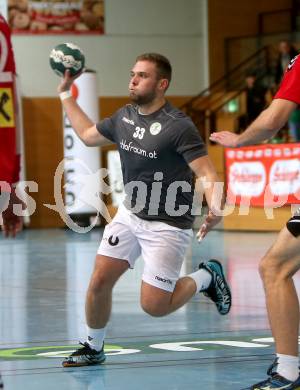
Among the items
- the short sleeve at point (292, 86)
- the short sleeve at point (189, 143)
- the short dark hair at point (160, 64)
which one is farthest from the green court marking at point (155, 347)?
the short sleeve at point (292, 86)

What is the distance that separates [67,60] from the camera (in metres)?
6.98

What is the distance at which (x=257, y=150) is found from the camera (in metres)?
18.1

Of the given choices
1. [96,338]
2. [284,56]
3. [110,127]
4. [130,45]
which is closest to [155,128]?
[110,127]

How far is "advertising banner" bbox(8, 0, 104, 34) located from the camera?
885 inches

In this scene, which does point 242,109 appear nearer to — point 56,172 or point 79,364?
point 56,172

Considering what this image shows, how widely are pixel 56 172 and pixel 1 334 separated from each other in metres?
15.2

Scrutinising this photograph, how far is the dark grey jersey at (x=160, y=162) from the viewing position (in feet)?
21.7

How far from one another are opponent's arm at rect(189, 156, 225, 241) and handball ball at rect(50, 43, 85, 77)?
111cm

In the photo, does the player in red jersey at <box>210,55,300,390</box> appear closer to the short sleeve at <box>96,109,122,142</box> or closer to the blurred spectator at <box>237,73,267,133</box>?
the short sleeve at <box>96,109,122,142</box>

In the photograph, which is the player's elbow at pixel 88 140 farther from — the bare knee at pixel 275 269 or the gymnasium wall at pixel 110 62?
the gymnasium wall at pixel 110 62

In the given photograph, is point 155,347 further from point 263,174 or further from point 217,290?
point 263,174

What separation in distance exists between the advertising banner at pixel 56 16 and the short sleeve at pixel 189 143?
16235mm

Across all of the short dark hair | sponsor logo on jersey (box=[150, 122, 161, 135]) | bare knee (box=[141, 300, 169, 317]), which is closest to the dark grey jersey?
sponsor logo on jersey (box=[150, 122, 161, 135])

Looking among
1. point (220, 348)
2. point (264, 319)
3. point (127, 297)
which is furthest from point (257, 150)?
point (220, 348)
